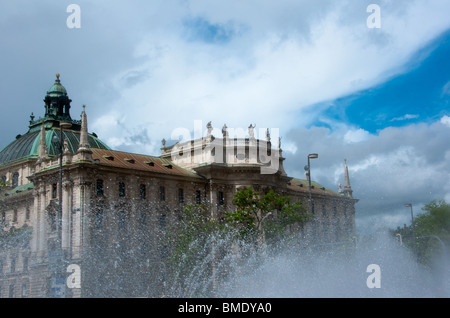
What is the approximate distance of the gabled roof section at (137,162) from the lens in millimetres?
73312

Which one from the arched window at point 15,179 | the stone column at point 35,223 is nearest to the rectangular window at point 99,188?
the stone column at point 35,223

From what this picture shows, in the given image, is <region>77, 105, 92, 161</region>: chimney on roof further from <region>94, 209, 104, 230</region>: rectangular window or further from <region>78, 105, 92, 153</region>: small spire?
<region>94, 209, 104, 230</region>: rectangular window

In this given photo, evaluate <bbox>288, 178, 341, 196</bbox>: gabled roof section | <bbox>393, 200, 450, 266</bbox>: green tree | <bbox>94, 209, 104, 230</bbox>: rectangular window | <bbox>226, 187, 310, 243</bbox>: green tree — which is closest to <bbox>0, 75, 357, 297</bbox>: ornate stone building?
<bbox>94, 209, 104, 230</bbox>: rectangular window

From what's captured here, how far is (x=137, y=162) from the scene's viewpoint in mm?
77562

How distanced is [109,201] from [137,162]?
9057mm

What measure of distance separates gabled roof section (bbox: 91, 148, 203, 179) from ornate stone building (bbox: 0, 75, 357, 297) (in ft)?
0.55

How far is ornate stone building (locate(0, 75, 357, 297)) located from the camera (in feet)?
197

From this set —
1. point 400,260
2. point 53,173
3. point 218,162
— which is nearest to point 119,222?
point 53,173

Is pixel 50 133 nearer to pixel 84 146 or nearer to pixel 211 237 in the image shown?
pixel 84 146

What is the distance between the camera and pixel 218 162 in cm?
8469

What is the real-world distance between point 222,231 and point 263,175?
2043cm

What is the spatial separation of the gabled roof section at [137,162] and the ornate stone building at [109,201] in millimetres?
167
